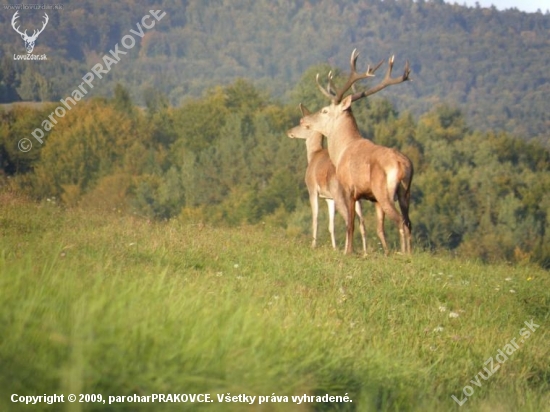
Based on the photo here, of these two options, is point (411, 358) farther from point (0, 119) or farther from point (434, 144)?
point (434, 144)

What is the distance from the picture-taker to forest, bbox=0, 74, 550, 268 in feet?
231

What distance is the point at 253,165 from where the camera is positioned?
81.0 meters

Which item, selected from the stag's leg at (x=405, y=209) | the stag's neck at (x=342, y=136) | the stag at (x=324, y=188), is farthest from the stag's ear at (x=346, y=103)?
the stag's leg at (x=405, y=209)

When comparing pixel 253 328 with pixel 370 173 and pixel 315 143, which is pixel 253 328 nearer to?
pixel 370 173

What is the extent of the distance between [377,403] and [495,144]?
86.6m

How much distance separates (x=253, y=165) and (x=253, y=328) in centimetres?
7520

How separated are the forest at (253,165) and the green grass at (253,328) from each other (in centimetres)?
4845

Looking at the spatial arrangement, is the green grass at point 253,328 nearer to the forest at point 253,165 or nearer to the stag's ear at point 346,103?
the stag's ear at point 346,103

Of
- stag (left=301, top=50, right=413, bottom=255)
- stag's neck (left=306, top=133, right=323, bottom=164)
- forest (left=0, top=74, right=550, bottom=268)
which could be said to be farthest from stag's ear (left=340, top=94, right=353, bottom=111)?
forest (left=0, top=74, right=550, bottom=268)

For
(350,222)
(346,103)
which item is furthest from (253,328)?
(346,103)

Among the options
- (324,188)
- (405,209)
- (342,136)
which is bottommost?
(324,188)

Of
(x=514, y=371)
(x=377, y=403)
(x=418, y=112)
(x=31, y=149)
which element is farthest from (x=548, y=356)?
(x=418, y=112)

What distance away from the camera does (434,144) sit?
9038cm

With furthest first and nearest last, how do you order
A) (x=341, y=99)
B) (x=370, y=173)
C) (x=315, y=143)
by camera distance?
(x=315, y=143) → (x=341, y=99) → (x=370, y=173)
